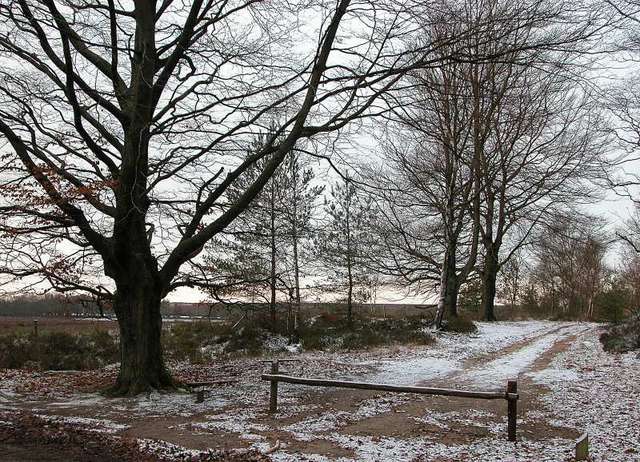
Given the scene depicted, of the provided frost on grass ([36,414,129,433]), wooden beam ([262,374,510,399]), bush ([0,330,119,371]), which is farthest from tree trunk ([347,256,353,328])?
frost on grass ([36,414,129,433])

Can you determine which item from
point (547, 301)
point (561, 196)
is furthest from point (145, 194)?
point (547, 301)

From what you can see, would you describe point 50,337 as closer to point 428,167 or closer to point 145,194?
point 145,194

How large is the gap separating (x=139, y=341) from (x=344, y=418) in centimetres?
490

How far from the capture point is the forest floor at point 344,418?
7.15 m

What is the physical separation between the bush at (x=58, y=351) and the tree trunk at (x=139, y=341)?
1001 centimetres

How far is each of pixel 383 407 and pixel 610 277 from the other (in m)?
47.7

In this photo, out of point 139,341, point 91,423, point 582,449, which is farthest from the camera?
point 139,341

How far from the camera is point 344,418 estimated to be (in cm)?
902

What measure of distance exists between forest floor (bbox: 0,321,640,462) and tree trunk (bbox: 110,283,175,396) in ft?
1.89

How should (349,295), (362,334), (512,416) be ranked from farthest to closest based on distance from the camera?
(349,295) < (362,334) < (512,416)

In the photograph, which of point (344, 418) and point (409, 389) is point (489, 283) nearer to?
point (344, 418)

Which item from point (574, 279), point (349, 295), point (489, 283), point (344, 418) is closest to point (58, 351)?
point (349, 295)

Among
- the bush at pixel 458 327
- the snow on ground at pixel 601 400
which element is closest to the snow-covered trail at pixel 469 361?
the bush at pixel 458 327

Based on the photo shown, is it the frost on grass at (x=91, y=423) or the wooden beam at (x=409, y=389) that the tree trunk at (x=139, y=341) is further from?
the wooden beam at (x=409, y=389)
